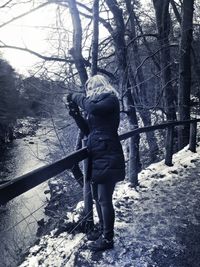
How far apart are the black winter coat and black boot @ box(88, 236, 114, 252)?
27.7 inches

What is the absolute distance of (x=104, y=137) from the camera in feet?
10.5

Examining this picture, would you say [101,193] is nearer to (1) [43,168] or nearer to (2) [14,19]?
(1) [43,168]

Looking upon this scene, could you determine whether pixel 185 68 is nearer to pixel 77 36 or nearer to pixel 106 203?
pixel 77 36

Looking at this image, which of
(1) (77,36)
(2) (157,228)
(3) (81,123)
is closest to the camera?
(3) (81,123)

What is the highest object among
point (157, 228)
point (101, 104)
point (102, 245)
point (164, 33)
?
point (164, 33)

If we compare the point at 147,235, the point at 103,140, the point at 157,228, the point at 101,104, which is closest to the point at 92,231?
the point at 147,235

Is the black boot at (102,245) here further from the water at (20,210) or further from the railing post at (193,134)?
the railing post at (193,134)

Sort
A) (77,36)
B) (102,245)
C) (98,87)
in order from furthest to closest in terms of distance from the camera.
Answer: (77,36), (102,245), (98,87)

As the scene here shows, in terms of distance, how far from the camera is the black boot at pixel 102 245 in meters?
3.39

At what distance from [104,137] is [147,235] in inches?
54.2

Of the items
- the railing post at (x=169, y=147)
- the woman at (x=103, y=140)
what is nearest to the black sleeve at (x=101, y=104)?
the woman at (x=103, y=140)

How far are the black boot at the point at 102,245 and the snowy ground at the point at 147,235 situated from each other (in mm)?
51

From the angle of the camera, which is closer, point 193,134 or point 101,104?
point 101,104

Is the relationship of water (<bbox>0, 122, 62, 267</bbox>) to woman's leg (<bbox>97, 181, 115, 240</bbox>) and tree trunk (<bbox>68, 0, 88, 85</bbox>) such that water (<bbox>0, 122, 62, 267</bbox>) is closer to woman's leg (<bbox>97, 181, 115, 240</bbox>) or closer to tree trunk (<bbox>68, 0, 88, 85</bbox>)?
woman's leg (<bbox>97, 181, 115, 240</bbox>)
